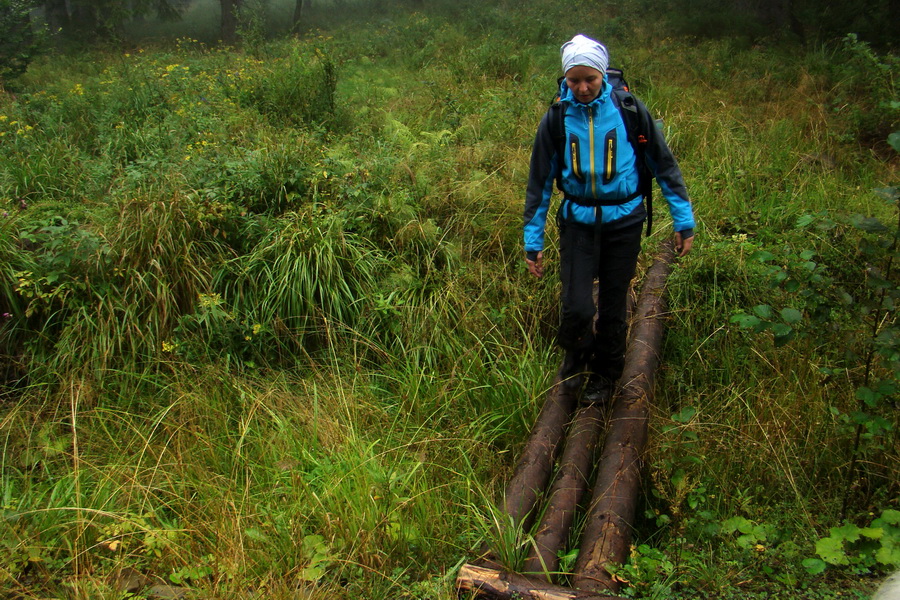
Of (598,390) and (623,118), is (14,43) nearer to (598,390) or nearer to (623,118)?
(623,118)

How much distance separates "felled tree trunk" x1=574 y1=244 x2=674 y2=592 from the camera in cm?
283

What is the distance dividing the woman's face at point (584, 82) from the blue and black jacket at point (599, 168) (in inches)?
1.8

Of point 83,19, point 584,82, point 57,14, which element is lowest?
point 584,82

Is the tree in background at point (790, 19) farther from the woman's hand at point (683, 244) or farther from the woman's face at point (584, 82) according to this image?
the woman's face at point (584, 82)

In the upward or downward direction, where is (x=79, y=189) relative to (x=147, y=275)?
upward

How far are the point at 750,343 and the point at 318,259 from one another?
3261mm

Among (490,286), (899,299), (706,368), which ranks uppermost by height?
(899,299)

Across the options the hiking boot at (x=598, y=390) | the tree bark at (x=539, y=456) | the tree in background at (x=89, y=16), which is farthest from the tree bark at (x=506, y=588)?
the tree in background at (x=89, y=16)

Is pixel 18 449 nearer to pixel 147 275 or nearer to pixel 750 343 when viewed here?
pixel 147 275

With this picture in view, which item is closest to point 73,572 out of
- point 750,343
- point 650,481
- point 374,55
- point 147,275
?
point 147,275

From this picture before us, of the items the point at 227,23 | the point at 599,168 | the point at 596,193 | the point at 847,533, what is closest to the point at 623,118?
the point at 599,168

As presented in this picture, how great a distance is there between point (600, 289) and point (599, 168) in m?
0.78

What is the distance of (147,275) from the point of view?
4965mm

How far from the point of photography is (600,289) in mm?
3756
